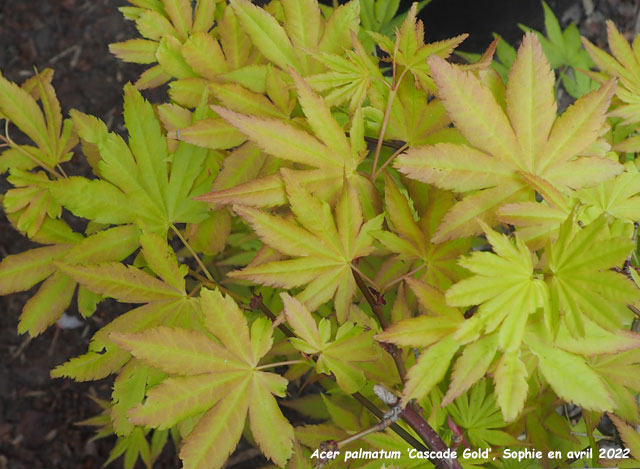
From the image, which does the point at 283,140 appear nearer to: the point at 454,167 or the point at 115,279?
the point at 454,167

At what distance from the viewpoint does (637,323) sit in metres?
0.88

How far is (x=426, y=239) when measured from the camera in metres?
0.76

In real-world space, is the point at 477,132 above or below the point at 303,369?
above

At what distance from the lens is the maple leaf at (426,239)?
0.74 meters

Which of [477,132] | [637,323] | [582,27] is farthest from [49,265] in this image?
[582,27]

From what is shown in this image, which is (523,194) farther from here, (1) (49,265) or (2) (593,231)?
(1) (49,265)

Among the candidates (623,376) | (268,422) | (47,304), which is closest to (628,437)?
(623,376)

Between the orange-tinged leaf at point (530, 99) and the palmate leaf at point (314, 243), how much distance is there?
22 cm

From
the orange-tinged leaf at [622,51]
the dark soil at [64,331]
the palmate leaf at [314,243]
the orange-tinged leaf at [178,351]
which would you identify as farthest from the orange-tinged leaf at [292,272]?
the dark soil at [64,331]

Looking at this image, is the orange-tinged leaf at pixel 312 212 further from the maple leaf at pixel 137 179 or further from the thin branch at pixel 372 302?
the maple leaf at pixel 137 179

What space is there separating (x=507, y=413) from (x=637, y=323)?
1.35 feet

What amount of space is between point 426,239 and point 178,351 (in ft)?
1.26

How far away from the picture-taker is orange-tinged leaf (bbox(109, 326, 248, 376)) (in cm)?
69

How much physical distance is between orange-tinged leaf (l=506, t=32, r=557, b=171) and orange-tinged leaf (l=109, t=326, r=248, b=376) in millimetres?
487
